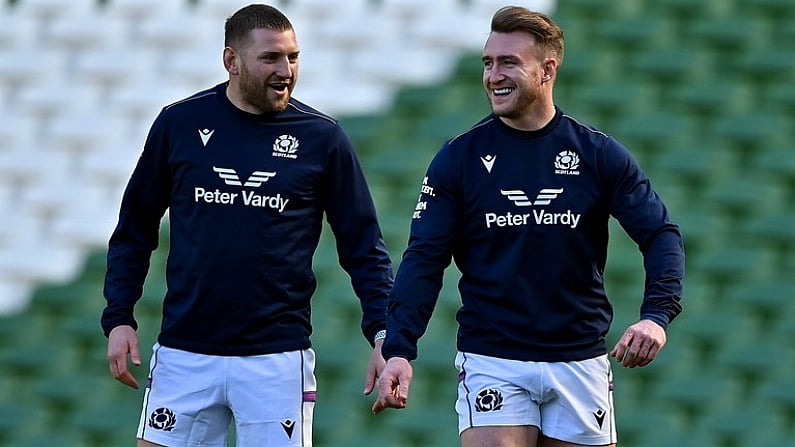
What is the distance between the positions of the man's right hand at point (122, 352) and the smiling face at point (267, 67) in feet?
1.86

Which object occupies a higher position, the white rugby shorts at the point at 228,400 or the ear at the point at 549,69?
the ear at the point at 549,69

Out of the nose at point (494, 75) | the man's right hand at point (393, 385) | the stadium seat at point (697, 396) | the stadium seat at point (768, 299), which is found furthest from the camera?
the stadium seat at point (768, 299)

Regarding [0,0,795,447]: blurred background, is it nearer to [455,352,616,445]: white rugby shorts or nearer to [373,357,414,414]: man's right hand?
[455,352,616,445]: white rugby shorts

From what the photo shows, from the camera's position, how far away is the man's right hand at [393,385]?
2.91 meters

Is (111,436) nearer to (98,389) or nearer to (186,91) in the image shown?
(98,389)

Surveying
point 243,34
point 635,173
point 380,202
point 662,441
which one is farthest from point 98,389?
point 635,173

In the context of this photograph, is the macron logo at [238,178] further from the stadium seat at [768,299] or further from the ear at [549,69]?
the stadium seat at [768,299]

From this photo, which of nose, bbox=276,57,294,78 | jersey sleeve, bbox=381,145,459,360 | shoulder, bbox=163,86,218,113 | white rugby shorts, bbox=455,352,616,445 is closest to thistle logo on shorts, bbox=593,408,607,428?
white rugby shorts, bbox=455,352,616,445

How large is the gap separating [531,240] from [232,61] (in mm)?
756

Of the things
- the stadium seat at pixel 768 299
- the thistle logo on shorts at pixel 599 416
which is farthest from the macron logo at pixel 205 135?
the stadium seat at pixel 768 299

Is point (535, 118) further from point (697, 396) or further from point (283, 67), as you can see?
point (697, 396)

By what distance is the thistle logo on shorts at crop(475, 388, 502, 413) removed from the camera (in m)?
2.98

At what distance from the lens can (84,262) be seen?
5277 mm

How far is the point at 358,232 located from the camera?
323 cm
